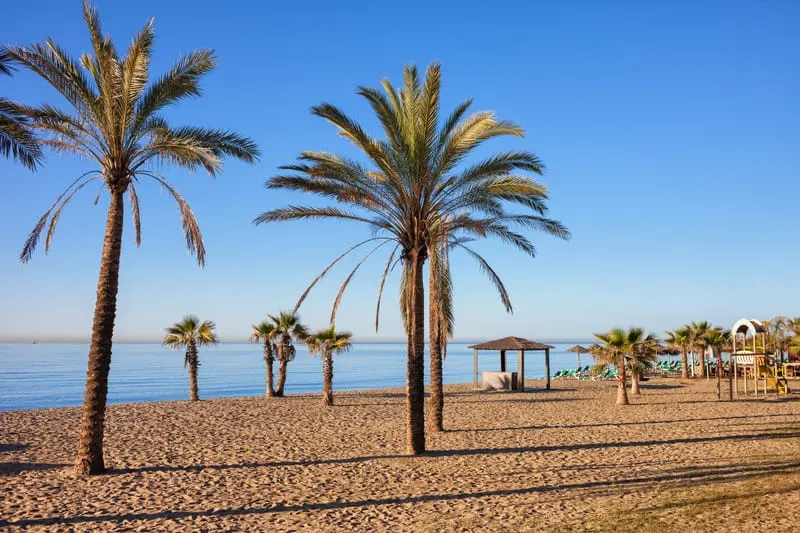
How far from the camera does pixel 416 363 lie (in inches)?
530

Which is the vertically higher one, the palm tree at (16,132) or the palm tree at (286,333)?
the palm tree at (16,132)

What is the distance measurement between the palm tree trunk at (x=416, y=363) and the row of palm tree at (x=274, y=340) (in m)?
10.7

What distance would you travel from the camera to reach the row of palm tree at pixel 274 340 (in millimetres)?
24344

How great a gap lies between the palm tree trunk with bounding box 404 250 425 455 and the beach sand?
53 cm

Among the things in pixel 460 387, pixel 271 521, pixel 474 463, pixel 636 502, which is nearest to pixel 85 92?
pixel 271 521

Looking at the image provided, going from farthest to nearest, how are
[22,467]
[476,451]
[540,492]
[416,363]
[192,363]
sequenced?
[192,363]
[476,451]
[416,363]
[22,467]
[540,492]

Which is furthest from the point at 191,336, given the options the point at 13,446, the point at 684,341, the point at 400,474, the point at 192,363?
the point at 684,341

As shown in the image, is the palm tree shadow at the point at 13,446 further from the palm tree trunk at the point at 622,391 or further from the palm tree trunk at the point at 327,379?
the palm tree trunk at the point at 622,391

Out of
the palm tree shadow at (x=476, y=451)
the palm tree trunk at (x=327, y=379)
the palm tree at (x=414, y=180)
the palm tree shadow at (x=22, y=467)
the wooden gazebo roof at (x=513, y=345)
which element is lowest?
the palm tree shadow at (x=476, y=451)

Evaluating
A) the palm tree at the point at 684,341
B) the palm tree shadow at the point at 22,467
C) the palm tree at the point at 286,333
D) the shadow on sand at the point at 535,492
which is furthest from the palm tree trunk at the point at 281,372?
the palm tree at the point at 684,341

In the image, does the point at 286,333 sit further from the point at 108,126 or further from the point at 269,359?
the point at 108,126

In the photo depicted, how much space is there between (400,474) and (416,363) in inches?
110

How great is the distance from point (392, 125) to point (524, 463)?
769 centimetres

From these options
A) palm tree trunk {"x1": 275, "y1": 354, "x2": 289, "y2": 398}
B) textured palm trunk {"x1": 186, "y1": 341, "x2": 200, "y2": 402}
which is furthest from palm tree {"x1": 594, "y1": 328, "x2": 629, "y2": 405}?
textured palm trunk {"x1": 186, "y1": 341, "x2": 200, "y2": 402}
